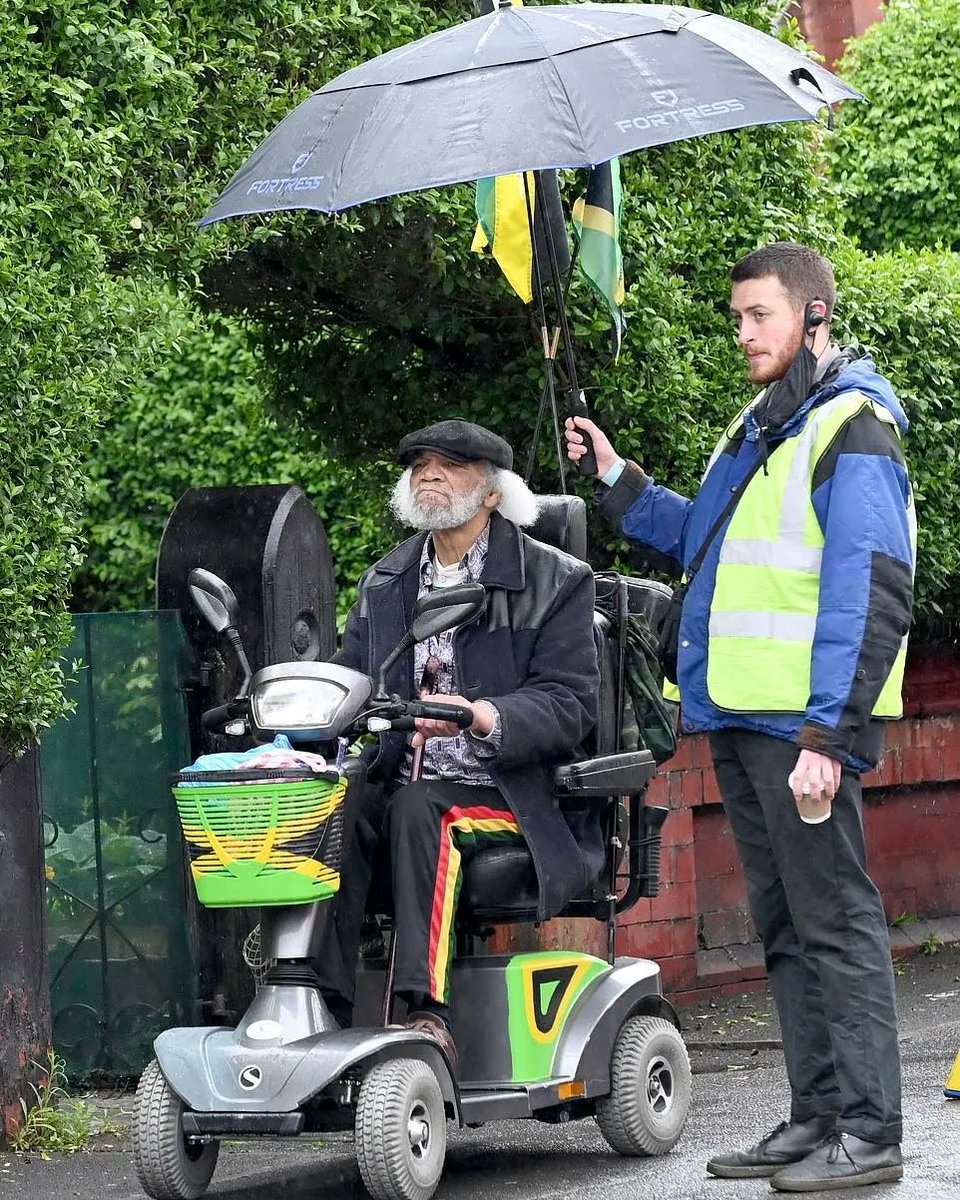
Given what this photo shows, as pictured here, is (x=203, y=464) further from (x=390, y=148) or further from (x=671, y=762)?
(x=390, y=148)

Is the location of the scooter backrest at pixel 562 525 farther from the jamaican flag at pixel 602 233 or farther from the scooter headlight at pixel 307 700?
the scooter headlight at pixel 307 700

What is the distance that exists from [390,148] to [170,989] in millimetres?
2932

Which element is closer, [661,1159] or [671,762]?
[661,1159]

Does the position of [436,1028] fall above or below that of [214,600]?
below

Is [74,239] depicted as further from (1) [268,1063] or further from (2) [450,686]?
(1) [268,1063]

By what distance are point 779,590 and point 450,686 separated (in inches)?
34.9

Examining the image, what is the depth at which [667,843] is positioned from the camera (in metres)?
8.21

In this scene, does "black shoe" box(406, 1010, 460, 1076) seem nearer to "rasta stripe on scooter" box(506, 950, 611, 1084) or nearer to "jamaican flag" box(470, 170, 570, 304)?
"rasta stripe on scooter" box(506, 950, 611, 1084)

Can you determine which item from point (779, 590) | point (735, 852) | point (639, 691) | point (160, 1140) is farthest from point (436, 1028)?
point (735, 852)

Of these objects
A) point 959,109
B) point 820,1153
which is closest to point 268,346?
point 820,1153

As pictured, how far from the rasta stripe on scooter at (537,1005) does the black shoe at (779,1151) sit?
49 centimetres

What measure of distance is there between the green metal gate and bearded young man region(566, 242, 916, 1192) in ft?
7.44

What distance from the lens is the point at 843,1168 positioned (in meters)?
4.89

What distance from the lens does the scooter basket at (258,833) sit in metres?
4.68
